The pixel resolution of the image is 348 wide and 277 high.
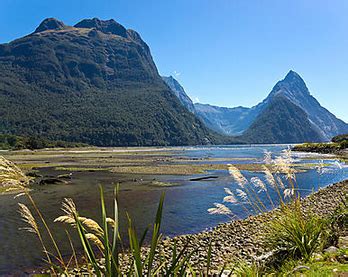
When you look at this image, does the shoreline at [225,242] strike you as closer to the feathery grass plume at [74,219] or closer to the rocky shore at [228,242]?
the rocky shore at [228,242]

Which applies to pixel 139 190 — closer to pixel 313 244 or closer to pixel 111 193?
pixel 111 193

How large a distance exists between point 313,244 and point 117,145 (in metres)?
191

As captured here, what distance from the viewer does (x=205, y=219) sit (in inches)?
697

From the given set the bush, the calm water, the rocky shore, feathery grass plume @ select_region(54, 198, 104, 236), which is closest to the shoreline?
the rocky shore

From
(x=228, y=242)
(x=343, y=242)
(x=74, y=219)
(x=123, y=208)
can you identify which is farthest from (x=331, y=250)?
(x=123, y=208)

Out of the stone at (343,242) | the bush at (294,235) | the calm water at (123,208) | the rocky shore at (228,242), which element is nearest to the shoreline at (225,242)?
the rocky shore at (228,242)

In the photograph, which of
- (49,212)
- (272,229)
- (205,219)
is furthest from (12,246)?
(272,229)

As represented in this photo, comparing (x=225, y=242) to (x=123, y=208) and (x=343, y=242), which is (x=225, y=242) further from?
(x=123, y=208)

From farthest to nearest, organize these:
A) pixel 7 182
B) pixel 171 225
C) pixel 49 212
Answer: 1. pixel 49 212
2. pixel 171 225
3. pixel 7 182

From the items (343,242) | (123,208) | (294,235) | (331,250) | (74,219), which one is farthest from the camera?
(123,208)

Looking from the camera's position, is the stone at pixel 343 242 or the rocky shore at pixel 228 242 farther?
the rocky shore at pixel 228 242

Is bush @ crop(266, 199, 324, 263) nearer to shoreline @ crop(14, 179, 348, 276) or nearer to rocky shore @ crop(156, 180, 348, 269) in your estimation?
shoreline @ crop(14, 179, 348, 276)

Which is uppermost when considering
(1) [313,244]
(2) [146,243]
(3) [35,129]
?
(3) [35,129]

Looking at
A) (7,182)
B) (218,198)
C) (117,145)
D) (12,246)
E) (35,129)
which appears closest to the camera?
(7,182)
